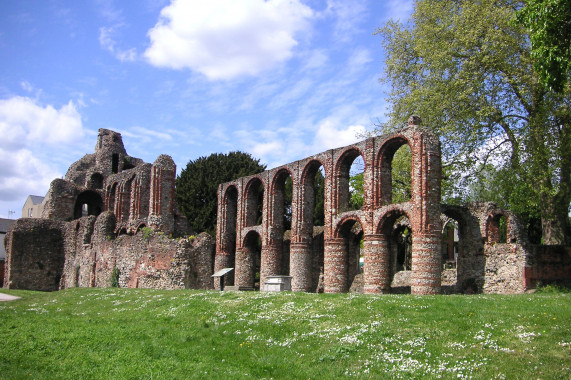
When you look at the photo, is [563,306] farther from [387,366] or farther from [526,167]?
[526,167]

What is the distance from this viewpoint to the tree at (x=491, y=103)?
952 inches

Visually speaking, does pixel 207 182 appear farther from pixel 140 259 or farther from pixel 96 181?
pixel 140 259

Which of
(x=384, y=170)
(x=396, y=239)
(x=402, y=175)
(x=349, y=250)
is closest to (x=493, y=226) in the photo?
(x=384, y=170)

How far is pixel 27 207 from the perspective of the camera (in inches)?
2911

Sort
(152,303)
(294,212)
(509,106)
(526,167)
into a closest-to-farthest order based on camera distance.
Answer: (152,303), (526,167), (509,106), (294,212)

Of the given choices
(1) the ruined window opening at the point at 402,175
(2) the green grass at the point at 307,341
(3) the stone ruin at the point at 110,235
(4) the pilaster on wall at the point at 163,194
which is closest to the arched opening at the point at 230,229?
(3) the stone ruin at the point at 110,235

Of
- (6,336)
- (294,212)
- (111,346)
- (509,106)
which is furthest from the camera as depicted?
(294,212)

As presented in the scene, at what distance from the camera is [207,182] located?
46406mm

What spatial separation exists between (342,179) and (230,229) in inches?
441

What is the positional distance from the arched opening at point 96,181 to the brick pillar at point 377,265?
28078mm

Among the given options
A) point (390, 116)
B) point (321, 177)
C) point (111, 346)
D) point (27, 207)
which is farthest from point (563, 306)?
point (27, 207)

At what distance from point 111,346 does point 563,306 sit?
11.0m

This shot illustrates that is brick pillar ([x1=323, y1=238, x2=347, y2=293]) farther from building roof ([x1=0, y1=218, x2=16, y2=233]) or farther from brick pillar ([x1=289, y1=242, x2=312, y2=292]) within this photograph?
building roof ([x1=0, y1=218, x2=16, y2=233])

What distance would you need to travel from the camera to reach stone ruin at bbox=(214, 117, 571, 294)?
23016mm
